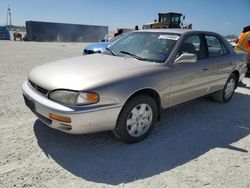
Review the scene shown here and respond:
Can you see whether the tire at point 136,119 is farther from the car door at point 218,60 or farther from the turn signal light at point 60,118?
the car door at point 218,60

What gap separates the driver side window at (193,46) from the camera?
4098 mm

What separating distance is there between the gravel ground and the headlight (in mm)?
701

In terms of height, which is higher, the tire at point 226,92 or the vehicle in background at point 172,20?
the vehicle in background at point 172,20

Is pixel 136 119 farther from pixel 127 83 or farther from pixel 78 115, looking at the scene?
pixel 78 115

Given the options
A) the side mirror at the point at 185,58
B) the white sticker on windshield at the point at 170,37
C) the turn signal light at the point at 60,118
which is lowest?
the turn signal light at the point at 60,118

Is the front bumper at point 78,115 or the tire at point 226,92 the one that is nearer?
the front bumper at point 78,115

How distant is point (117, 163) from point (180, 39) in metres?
2.24

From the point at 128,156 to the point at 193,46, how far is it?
92.1 inches

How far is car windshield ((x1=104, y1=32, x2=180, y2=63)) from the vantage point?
3873 millimetres

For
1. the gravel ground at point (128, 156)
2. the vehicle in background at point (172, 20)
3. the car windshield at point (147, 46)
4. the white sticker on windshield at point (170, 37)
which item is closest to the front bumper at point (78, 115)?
the gravel ground at point (128, 156)

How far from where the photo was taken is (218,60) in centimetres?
484

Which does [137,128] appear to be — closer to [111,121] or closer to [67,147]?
[111,121]

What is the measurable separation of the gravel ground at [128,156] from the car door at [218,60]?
0.88 meters

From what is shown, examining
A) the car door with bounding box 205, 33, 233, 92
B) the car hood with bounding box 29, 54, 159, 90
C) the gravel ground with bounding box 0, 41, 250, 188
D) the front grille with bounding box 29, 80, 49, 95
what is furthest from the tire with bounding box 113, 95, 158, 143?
the car door with bounding box 205, 33, 233, 92
